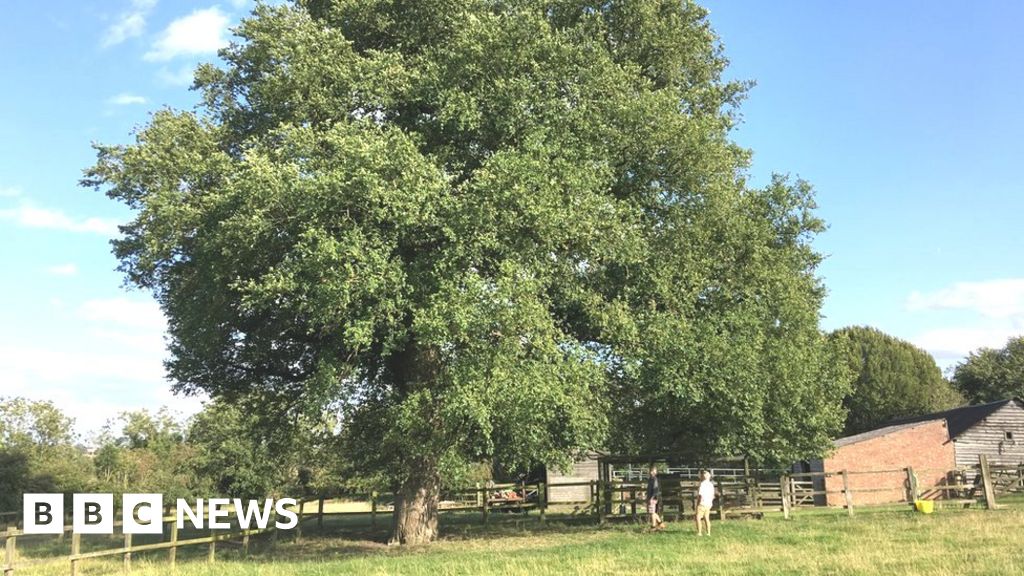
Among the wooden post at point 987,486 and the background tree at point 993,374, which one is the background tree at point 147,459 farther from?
the background tree at point 993,374

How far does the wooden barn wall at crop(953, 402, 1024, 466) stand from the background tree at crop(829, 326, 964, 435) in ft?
50.1

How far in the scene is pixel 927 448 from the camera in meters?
39.6

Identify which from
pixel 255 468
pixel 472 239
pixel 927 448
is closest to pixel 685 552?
pixel 472 239

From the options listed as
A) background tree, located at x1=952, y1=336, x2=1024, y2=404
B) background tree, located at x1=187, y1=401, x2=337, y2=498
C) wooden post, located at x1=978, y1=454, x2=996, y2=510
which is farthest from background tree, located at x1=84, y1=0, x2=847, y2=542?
background tree, located at x1=952, y1=336, x2=1024, y2=404

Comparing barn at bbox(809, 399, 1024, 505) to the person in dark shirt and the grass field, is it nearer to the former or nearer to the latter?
the grass field

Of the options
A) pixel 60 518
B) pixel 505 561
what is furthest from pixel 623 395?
pixel 60 518

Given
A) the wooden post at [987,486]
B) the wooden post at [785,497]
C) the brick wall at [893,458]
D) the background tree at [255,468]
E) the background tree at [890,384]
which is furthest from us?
the background tree at [890,384]

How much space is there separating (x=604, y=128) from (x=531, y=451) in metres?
7.57

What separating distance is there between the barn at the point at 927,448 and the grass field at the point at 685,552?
16.8m

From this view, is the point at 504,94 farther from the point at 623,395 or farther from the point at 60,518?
the point at 60,518

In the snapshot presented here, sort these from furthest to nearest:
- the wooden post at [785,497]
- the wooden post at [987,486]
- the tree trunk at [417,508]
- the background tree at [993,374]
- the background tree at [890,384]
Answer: the background tree at [993,374] → the background tree at [890,384] → the wooden post at [785,497] → the wooden post at [987,486] → the tree trunk at [417,508]

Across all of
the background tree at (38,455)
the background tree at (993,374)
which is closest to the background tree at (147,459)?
the background tree at (38,455)

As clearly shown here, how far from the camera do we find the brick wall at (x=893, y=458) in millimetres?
37750

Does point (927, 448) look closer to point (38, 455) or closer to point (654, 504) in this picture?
point (654, 504)
